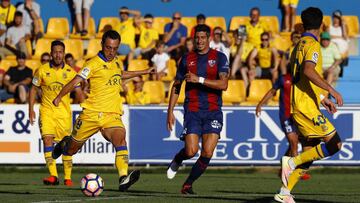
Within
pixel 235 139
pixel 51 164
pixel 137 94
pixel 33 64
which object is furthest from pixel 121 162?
pixel 33 64

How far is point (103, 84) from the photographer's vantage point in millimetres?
14625

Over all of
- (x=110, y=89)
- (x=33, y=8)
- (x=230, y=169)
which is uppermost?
(x=33, y=8)

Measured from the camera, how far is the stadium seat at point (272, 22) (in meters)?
27.0

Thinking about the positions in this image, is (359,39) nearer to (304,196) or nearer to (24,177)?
(24,177)

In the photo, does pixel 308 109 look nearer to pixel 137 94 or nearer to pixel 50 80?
pixel 50 80

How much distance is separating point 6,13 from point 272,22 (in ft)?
23.3

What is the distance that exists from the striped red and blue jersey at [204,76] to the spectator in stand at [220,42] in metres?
11.1

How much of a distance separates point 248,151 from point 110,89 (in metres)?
8.10

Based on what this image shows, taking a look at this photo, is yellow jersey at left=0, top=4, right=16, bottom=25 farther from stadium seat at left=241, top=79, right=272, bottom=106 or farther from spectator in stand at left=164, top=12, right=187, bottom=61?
stadium seat at left=241, top=79, right=272, bottom=106

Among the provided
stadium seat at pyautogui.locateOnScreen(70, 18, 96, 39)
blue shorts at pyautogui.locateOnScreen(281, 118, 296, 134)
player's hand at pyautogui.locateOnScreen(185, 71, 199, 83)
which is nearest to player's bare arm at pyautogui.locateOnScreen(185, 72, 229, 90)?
player's hand at pyautogui.locateOnScreen(185, 71, 199, 83)

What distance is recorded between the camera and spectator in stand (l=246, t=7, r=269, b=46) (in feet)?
85.0

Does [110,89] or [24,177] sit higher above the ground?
[110,89]

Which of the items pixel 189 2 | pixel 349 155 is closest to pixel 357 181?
pixel 349 155

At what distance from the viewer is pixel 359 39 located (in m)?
26.6
